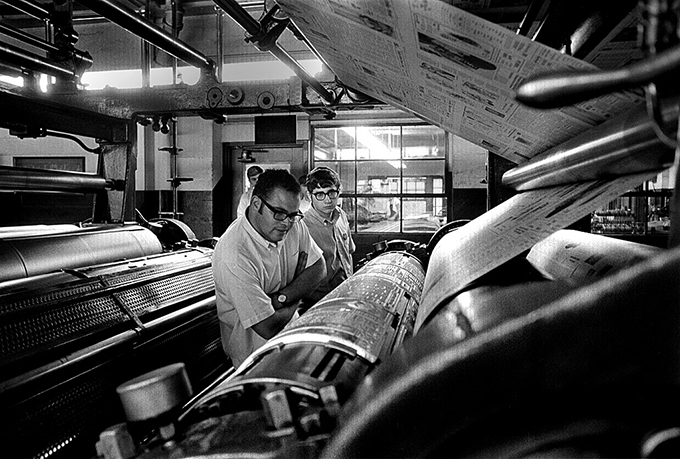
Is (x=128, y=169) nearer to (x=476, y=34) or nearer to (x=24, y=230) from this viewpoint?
(x=24, y=230)

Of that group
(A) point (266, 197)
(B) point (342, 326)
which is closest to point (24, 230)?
(A) point (266, 197)

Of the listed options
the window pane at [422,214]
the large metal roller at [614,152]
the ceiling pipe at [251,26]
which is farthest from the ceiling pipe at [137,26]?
the window pane at [422,214]

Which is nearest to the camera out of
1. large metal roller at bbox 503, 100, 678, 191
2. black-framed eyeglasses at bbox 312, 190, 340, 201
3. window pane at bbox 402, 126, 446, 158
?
Result: large metal roller at bbox 503, 100, 678, 191

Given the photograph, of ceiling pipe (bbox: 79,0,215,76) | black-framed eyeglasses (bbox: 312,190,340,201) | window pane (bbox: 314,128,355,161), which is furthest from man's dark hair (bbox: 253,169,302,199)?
window pane (bbox: 314,128,355,161)

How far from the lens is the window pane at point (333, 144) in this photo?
671 centimetres

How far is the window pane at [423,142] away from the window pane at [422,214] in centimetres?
58

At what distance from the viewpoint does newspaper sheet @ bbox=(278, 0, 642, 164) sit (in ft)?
2.03

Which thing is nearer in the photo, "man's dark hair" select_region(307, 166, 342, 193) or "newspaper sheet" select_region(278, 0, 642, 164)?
"newspaper sheet" select_region(278, 0, 642, 164)

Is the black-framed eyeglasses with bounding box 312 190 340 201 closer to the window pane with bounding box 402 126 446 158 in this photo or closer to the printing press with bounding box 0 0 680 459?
the printing press with bounding box 0 0 680 459

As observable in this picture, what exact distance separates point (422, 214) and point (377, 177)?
0.75 meters

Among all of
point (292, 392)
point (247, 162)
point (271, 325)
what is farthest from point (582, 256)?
point (247, 162)

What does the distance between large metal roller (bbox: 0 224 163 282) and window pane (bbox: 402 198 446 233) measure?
13.4 feet

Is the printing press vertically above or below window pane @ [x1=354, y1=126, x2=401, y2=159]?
below

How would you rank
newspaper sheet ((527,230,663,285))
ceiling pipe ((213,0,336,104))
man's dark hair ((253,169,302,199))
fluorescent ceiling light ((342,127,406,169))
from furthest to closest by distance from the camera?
fluorescent ceiling light ((342,127,406,169)), man's dark hair ((253,169,302,199)), ceiling pipe ((213,0,336,104)), newspaper sheet ((527,230,663,285))
